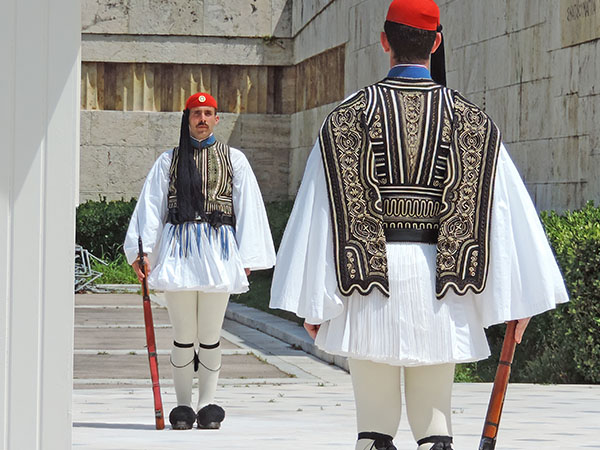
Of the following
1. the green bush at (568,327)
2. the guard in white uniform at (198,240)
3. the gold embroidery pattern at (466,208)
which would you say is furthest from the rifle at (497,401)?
the green bush at (568,327)

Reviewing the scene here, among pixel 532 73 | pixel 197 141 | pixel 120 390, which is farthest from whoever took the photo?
pixel 532 73

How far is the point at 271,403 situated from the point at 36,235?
17.9 feet

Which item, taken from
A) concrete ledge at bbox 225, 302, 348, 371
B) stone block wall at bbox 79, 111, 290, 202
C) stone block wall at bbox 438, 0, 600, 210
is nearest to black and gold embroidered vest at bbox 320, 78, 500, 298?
concrete ledge at bbox 225, 302, 348, 371

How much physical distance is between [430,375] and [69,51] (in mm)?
1778

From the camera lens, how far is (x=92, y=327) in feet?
50.8

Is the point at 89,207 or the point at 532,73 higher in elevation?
the point at 532,73

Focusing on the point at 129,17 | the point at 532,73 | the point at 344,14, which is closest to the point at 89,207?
the point at 129,17

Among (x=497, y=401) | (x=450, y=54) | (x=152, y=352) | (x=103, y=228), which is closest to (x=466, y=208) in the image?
(x=497, y=401)

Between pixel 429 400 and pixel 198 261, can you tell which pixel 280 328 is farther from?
pixel 429 400

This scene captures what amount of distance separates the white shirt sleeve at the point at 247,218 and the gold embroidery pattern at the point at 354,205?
3.49 m

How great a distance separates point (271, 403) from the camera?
9.59m

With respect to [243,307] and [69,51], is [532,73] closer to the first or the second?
[243,307]

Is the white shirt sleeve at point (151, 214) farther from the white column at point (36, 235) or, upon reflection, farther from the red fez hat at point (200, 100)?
the white column at point (36, 235)

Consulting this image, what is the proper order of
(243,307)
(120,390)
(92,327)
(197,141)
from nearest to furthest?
(197,141)
(120,390)
(92,327)
(243,307)
